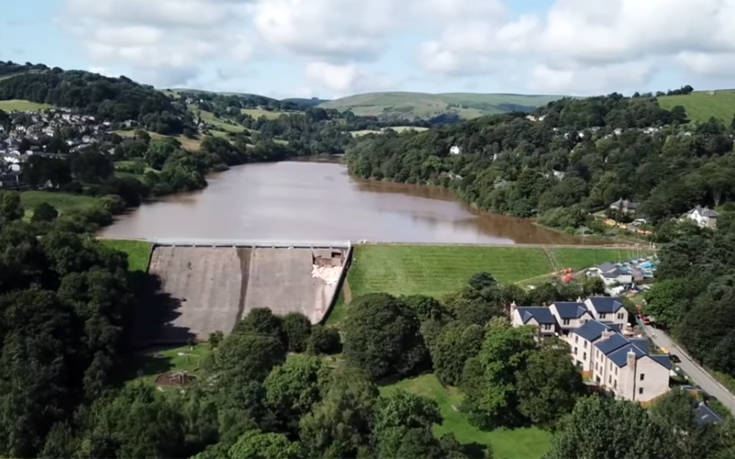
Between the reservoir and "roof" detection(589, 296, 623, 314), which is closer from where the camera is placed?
"roof" detection(589, 296, 623, 314)

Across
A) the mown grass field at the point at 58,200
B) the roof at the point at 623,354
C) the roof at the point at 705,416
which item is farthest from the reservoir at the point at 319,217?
the roof at the point at 705,416

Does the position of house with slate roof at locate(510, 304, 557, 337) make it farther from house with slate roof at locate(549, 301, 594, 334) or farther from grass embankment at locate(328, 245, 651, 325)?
grass embankment at locate(328, 245, 651, 325)

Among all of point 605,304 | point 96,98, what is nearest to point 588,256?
point 605,304

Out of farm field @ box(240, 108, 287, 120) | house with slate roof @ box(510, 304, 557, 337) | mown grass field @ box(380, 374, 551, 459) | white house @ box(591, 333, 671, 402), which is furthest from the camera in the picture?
farm field @ box(240, 108, 287, 120)

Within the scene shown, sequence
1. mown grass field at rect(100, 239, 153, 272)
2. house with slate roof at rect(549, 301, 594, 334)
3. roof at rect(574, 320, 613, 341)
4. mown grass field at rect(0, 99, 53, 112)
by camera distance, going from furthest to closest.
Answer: mown grass field at rect(0, 99, 53, 112)
mown grass field at rect(100, 239, 153, 272)
house with slate roof at rect(549, 301, 594, 334)
roof at rect(574, 320, 613, 341)

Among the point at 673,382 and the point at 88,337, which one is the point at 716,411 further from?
the point at 88,337

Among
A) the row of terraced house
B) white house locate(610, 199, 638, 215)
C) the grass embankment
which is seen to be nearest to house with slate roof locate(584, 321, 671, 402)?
the row of terraced house

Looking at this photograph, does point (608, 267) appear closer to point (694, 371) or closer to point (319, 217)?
point (694, 371)

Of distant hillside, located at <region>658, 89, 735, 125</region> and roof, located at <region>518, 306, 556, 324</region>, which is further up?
distant hillside, located at <region>658, 89, 735, 125</region>

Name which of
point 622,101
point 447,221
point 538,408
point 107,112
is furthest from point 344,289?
point 107,112
